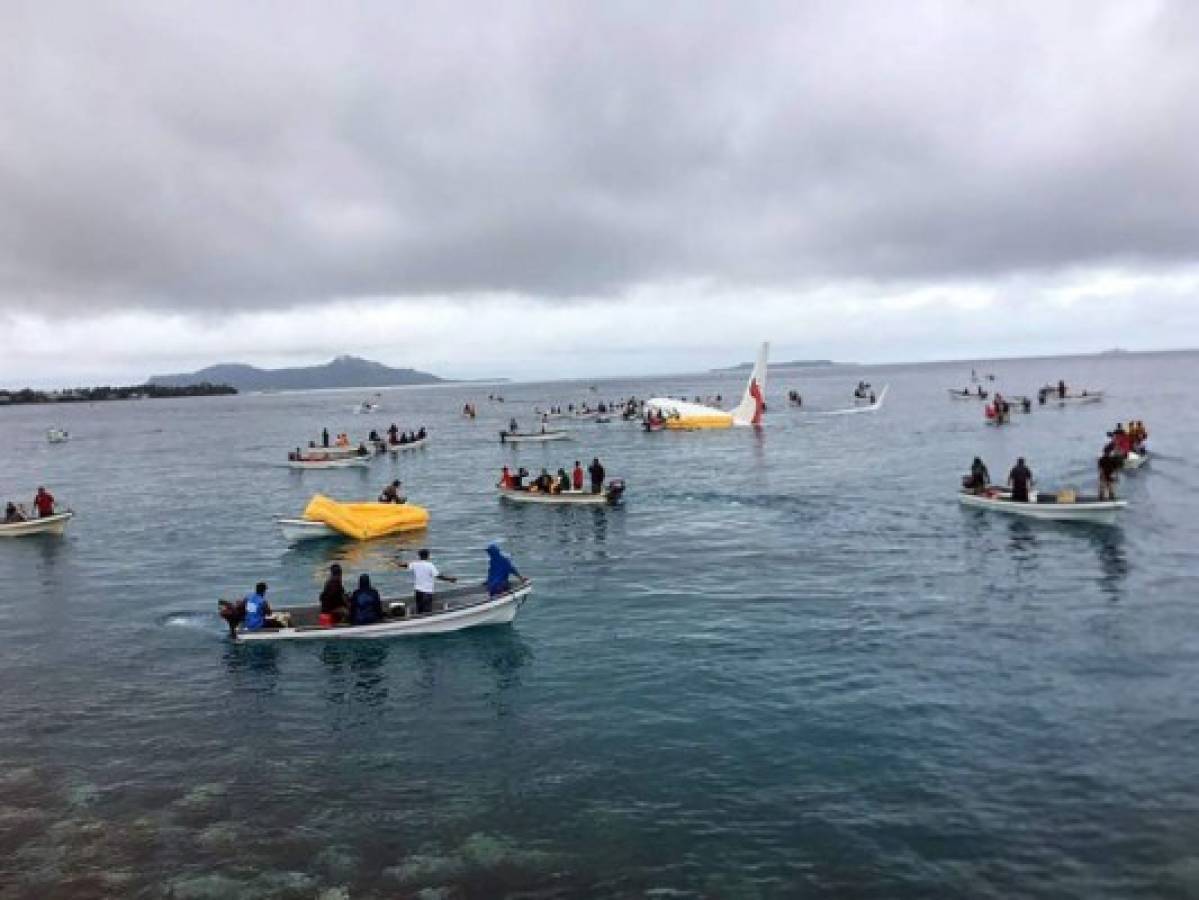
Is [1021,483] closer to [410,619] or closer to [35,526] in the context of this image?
[410,619]

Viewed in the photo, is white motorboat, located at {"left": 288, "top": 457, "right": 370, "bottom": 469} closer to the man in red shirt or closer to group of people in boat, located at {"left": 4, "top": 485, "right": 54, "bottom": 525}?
group of people in boat, located at {"left": 4, "top": 485, "right": 54, "bottom": 525}

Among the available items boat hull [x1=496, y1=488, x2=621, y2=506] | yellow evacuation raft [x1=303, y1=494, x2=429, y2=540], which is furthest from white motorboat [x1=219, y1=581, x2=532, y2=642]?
boat hull [x1=496, y1=488, x2=621, y2=506]

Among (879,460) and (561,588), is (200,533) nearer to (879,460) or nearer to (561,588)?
(561,588)

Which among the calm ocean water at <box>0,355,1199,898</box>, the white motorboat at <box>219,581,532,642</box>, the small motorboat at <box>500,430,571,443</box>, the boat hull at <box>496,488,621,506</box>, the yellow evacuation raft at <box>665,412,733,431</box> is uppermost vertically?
the yellow evacuation raft at <box>665,412,733,431</box>

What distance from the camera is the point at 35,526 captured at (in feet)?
159

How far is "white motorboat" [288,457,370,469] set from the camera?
252 feet

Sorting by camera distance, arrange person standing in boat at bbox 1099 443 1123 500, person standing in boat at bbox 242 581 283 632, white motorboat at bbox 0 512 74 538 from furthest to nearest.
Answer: white motorboat at bbox 0 512 74 538 < person standing in boat at bbox 1099 443 1123 500 < person standing in boat at bbox 242 581 283 632

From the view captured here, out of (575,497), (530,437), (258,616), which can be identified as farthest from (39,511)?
(530,437)

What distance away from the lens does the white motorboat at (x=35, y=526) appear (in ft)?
158

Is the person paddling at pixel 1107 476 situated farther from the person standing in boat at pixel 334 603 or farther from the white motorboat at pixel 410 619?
the person standing in boat at pixel 334 603

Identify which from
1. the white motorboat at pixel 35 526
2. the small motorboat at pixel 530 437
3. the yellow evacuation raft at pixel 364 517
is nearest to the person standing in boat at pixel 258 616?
the yellow evacuation raft at pixel 364 517

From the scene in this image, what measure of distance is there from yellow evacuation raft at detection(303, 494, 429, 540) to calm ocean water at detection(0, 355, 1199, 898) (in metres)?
1.34

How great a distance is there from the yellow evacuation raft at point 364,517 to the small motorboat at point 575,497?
7.96 meters

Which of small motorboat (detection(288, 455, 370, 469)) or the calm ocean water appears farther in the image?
small motorboat (detection(288, 455, 370, 469))
